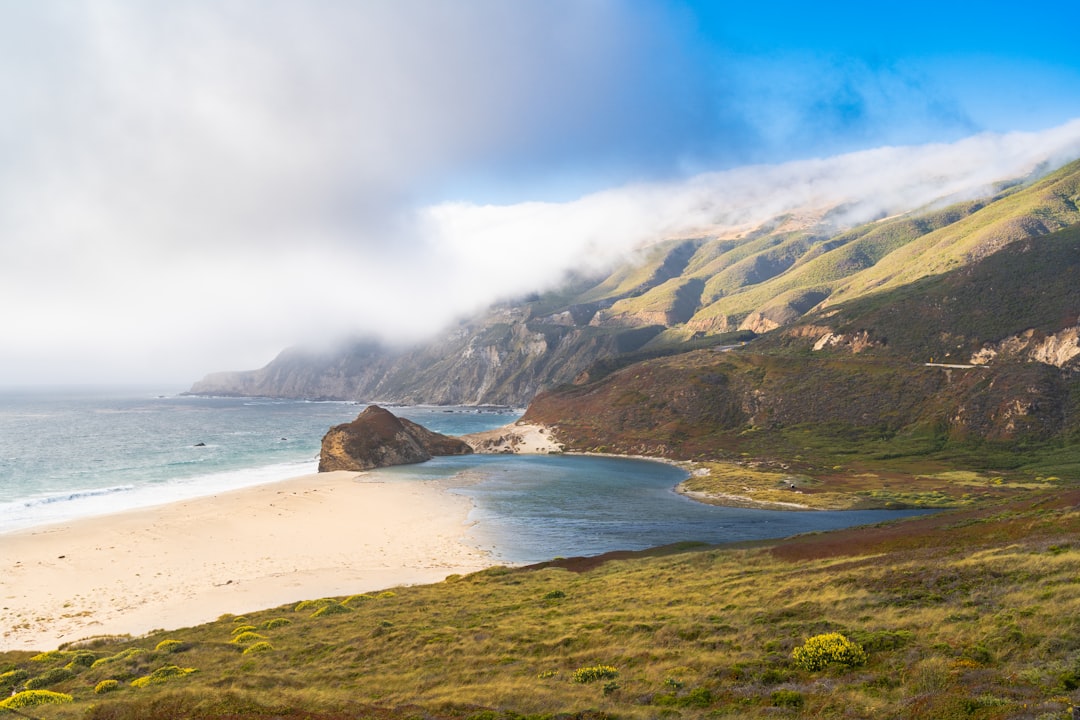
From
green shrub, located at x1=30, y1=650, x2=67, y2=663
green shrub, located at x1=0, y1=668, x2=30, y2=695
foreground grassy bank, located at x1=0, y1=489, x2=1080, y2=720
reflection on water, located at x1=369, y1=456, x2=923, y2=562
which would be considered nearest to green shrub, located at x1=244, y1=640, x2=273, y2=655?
foreground grassy bank, located at x1=0, y1=489, x2=1080, y2=720

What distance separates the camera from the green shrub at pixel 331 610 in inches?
1344

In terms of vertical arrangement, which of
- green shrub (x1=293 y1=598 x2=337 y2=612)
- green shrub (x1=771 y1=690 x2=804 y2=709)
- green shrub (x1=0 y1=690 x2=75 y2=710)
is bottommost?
green shrub (x1=293 y1=598 x2=337 y2=612)

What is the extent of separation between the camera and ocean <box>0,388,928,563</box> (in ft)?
207

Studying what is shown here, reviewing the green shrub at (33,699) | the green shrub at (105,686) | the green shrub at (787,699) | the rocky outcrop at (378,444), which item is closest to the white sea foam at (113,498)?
the rocky outcrop at (378,444)

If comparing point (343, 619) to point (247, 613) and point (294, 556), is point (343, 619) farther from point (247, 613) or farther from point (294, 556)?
point (294, 556)

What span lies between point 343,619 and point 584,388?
155 metres

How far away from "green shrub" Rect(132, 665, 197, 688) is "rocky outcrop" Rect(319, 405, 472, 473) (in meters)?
94.9

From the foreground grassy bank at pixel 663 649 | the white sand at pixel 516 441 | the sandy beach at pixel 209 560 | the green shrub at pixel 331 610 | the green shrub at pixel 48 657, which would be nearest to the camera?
the foreground grassy bank at pixel 663 649

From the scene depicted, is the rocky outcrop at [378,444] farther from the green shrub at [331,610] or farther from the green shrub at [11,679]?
the green shrub at [11,679]

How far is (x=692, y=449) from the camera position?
128125mm

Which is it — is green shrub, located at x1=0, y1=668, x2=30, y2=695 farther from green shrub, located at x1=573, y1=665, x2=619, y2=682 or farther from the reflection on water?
the reflection on water

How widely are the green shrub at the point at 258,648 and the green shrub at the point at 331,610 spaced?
254 inches

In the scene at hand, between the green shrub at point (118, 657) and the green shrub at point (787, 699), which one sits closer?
the green shrub at point (787, 699)

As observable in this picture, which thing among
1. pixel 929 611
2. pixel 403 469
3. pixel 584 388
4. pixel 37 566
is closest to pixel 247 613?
pixel 37 566
